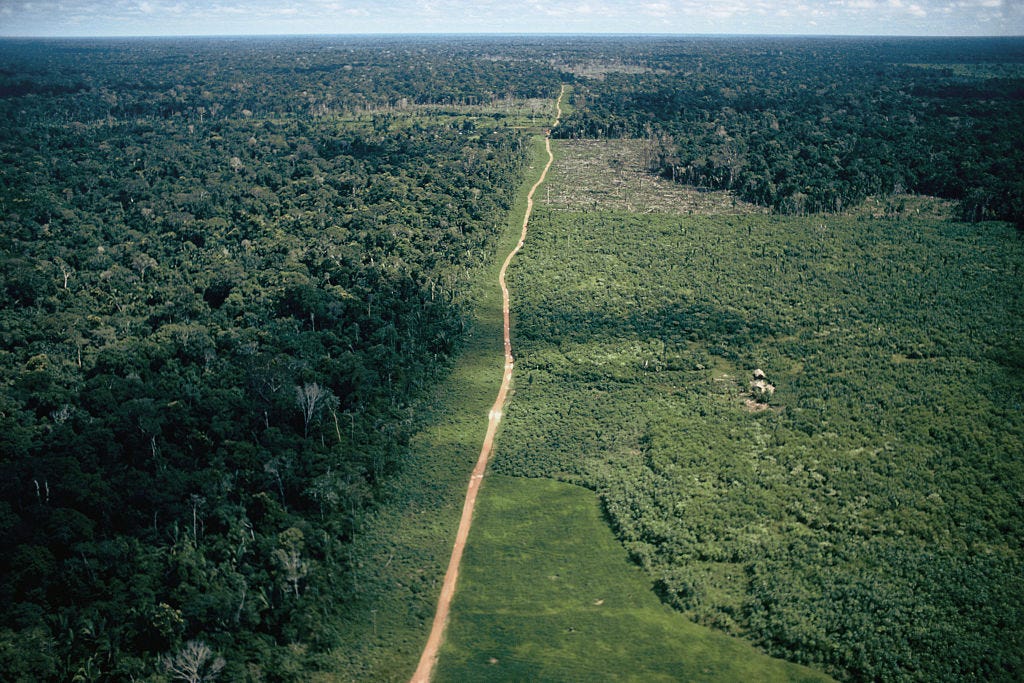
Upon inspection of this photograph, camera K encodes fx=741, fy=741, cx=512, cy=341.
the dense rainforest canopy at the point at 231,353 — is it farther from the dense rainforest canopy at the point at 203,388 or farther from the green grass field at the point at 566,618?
the green grass field at the point at 566,618

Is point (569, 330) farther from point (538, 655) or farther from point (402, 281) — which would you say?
point (538, 655)

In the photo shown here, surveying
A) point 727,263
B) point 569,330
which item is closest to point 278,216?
point 569,330

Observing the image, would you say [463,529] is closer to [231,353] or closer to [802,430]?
[802,430]

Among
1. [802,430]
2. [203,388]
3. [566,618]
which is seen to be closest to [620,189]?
[802,430]

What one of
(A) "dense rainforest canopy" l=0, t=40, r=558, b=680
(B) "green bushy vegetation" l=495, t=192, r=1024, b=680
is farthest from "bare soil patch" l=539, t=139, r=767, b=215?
(B) "green bushy vegetation" l=495, t=192, r=1024, b=680

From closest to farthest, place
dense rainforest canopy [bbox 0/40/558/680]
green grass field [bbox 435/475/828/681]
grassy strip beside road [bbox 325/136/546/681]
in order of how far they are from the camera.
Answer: green grass field [bbox 435/475/828/681] < dense rainforest canopy [bbox 0/40/558/680] < grassy strip beside road [bbox 325/136/546/681]

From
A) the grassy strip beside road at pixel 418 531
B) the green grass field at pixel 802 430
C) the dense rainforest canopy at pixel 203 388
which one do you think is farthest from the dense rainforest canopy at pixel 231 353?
the green grass field at pixel 802 430

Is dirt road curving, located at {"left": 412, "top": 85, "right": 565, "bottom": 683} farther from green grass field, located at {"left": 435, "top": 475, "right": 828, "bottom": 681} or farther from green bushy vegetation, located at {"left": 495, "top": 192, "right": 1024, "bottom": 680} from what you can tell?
green bushy vegetation, located at {"left": 495, "top": 192, "right": 1024, "bottom": 680}
